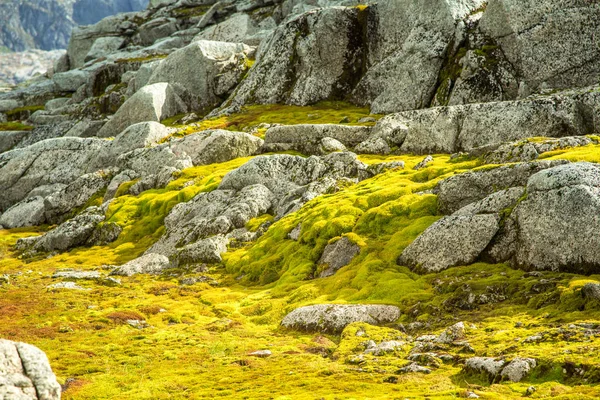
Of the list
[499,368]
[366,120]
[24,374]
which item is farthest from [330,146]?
[24,374]

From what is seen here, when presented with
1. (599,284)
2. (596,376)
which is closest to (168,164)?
(599,284)

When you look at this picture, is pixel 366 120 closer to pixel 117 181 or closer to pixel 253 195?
pixel 253 195

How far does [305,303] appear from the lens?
31.4m

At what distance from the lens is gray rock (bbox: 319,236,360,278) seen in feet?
120

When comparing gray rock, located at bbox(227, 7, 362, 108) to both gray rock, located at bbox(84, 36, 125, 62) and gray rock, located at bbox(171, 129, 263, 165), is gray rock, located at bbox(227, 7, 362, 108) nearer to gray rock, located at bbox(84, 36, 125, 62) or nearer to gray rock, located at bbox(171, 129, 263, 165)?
gray rock, located at bbox(171, 129, 263, 165)

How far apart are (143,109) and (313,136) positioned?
43.1 m

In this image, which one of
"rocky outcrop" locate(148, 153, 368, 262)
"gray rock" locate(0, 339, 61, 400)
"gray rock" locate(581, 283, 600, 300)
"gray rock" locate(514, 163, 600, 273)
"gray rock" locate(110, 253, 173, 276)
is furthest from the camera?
"rocky outcrop" locate(148, 153, 368, 262)

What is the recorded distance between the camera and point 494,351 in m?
19.6

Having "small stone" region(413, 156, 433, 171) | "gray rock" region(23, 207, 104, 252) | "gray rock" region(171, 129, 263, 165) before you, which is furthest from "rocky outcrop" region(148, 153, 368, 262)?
"gray rock" region(171, 129, 263, 165)

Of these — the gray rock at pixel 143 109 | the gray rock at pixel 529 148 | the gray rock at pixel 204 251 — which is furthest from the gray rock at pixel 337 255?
the gray rock at pixel 143 109

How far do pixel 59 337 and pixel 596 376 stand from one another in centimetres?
2445

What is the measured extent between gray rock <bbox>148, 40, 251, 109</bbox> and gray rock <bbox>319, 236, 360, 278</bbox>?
7298 cm

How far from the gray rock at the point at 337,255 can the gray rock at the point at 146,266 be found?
49.7ft

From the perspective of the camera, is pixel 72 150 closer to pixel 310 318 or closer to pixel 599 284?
pixel 310 318
